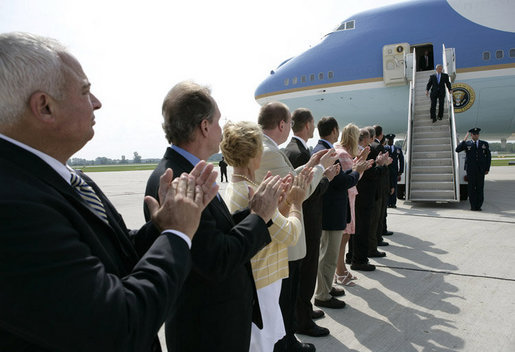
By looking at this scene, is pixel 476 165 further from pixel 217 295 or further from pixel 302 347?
pixel 217 295

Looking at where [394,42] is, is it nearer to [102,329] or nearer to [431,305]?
[431,305]

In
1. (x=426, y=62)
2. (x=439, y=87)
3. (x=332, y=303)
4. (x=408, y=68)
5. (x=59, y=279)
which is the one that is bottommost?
(x=332, y=303)

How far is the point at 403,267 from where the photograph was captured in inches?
170

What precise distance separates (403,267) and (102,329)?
4200 millimetres

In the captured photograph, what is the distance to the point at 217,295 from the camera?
145 centimetres

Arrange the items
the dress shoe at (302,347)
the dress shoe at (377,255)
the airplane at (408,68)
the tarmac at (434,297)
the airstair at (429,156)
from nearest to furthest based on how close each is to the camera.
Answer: the dress shoe at (302,347) → the tarmac at (434,297) → the dress shoe at (377,255) → the airstair at (429,156) → the airplane at (408,68)

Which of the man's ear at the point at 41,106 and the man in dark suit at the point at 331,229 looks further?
the man in dark suit at the point at 331,229

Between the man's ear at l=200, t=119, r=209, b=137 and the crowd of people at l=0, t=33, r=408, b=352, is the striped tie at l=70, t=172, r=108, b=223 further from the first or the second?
the man's ear at l=200, t=119, r=209, b=137

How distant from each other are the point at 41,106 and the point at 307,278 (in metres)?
2.37

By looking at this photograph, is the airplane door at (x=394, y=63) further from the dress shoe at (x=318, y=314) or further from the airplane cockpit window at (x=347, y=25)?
the dress shoe at (x=318, y=314)

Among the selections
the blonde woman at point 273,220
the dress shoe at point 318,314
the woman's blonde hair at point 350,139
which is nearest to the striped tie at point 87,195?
the blonde woman at point 273,220

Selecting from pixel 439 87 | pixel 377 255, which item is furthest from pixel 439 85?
pixel 377 255

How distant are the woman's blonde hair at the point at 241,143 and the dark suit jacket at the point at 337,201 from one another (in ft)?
5.15

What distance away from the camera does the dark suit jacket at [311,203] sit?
272 cm
